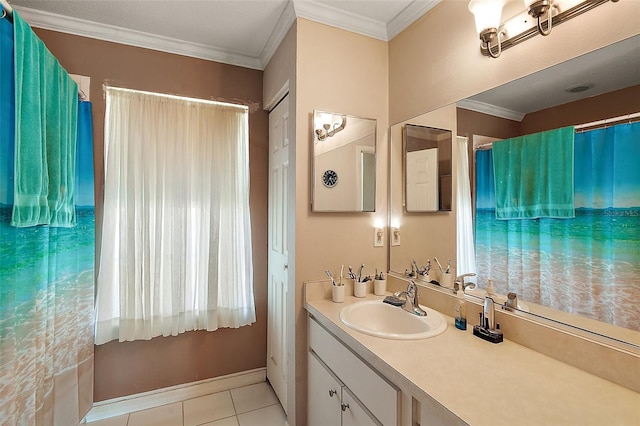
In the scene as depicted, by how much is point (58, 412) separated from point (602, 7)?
3.01 metres

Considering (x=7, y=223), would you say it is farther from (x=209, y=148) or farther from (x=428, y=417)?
(x=428, y=417)

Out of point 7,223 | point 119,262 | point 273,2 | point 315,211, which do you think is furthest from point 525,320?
point 119,262

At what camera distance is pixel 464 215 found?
4.71 ft

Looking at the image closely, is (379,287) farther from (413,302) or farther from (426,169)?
(426,169)

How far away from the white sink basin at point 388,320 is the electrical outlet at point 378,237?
39 centimetres

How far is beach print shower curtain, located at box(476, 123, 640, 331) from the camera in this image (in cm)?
90

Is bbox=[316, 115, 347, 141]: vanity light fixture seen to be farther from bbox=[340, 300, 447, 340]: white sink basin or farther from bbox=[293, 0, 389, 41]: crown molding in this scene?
bbox=[340, 300, 447, 340]: white sink basin

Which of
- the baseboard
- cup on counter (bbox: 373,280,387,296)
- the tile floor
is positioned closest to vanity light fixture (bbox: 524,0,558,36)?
cup on counter (bbox: 373,280,387,296)

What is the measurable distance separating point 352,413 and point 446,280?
0.79 metres

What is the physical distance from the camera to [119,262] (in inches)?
75.2

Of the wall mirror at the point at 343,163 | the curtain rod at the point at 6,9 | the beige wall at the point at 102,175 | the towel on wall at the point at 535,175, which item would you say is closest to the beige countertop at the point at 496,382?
the towel on wall at the point at 535,175

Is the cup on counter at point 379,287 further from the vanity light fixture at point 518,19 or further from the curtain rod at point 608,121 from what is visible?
the vanity light fixture at point 518,19

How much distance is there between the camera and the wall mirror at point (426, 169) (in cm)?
157

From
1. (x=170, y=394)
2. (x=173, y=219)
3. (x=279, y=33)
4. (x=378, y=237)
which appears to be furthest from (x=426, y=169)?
(x=170, y=394)
